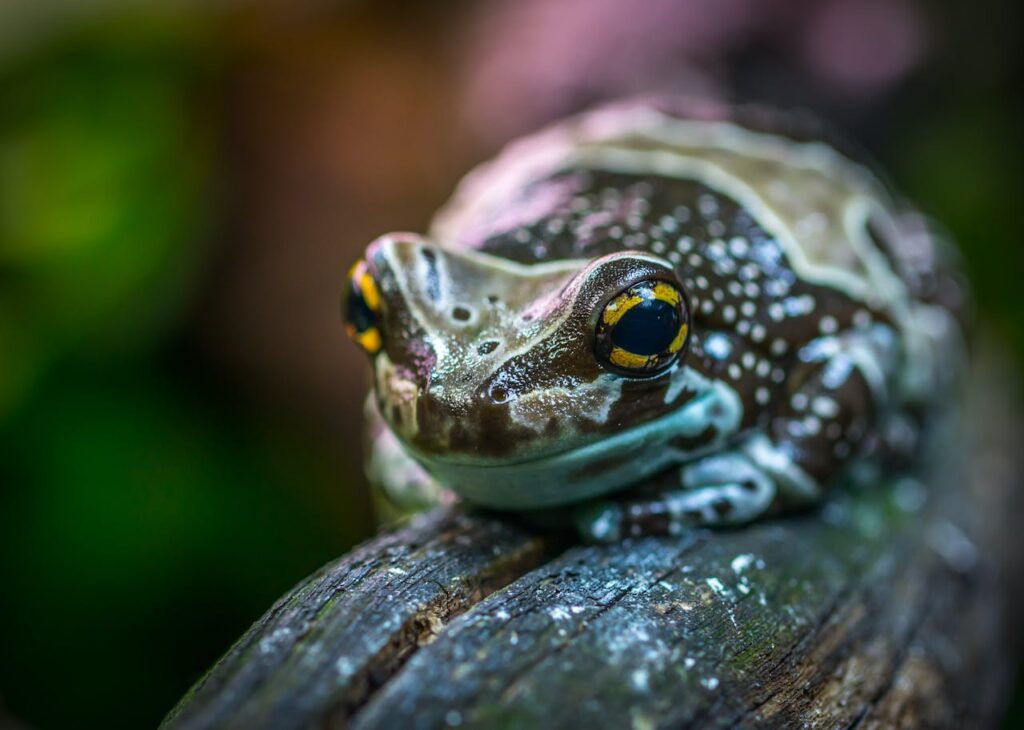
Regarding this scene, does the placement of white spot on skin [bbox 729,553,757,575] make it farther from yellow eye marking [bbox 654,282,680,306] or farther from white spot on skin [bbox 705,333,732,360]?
yellow eye marking [bbox 654,282,680,306]

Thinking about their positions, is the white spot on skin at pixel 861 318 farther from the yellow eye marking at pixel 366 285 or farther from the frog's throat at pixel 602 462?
the yellow eye marking at pixel 366 285

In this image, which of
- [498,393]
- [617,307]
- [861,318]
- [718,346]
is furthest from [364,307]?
[861,318]

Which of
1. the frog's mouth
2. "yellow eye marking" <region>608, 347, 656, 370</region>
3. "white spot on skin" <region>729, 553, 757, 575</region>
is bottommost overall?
"white spot on skin" <region>729, 553, 757, 575</region>

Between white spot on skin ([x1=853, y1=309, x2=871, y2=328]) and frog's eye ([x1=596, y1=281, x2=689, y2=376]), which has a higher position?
frog's eye ([x1=596, y1=281, x2=689, y2=376])

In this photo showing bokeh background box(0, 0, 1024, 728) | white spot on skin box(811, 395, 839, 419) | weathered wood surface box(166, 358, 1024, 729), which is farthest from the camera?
bokeh background box(0, 0, 1024, 728)

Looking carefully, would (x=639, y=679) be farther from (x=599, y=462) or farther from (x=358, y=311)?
(x=358, y=311)

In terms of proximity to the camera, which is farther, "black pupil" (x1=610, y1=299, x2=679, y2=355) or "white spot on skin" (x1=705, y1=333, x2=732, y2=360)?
"white spot on skin" (x1=705, y1=333, x2=732, y2=360)

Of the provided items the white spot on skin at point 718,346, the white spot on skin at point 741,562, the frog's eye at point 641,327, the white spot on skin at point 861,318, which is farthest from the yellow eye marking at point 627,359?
the white spot on skin at point 861,318

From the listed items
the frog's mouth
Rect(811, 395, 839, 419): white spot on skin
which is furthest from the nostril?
Rect(811, 395, 839, 419): white spot on skin
